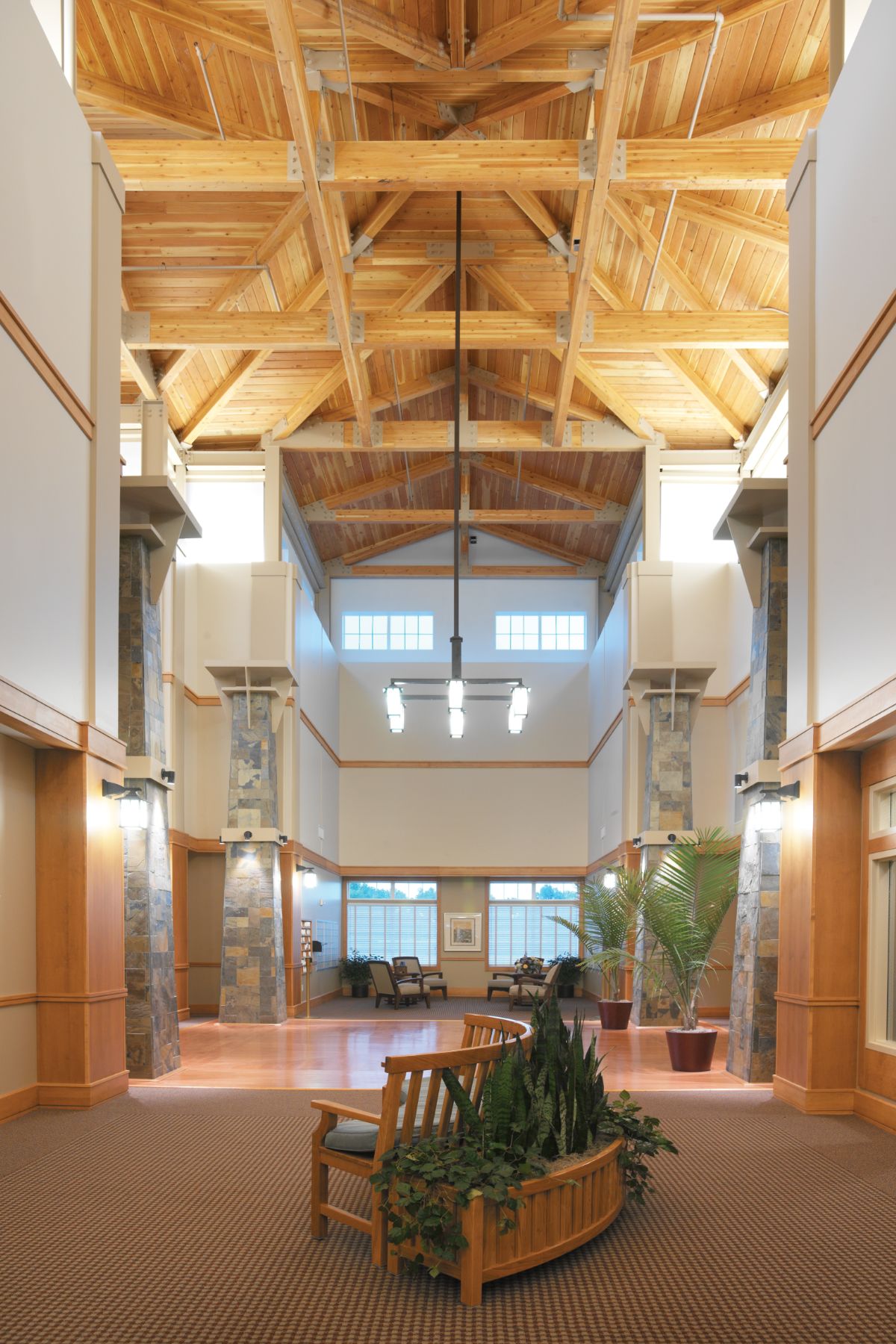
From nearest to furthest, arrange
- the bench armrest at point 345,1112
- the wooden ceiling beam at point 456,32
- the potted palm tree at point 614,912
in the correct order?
the bench armrest at point 345,1112, the wooden ceiling beam at point 456,32, the potted palm tree at point 614,912

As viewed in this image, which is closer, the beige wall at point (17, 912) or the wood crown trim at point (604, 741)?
the beige wall at point (17, 912)

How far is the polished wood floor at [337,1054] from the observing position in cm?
860

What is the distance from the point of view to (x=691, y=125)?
10422 mm

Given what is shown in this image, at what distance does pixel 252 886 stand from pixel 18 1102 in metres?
7.88

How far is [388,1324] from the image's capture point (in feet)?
11.4

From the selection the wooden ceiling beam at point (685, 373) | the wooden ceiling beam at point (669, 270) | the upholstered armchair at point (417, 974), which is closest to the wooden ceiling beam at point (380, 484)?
the wooden ceiling beam at point (685, 373)

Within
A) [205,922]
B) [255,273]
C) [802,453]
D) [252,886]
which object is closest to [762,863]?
[802,453]

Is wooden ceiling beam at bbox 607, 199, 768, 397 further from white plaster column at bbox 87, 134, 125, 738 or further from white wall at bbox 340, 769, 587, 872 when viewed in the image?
white wall at bbox 340, 769, 587, 872

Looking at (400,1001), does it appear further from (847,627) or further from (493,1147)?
(493,1147)

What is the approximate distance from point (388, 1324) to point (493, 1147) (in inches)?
26.6

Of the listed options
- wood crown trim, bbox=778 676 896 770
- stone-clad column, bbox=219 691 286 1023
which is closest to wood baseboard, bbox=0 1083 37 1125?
wood crown trim, bbox=778 676 896 770

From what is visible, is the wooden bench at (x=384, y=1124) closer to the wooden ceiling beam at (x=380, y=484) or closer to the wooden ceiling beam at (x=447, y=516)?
the wooden ceiling beam at (x=447, y=516)

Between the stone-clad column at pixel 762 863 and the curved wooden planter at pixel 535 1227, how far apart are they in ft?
15.0

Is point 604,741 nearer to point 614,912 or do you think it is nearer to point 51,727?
point 614,912
